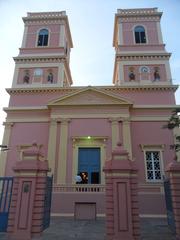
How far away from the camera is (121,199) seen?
24.1ft

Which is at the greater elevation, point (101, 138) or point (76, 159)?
point (101, 138)

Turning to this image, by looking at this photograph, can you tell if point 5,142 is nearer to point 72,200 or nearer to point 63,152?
point 63,152

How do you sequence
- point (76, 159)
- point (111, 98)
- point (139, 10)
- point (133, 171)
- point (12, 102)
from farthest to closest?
point (139, 10)
point (12, 102)
point (111, 98)
point (76, 159)
point (133, 171)

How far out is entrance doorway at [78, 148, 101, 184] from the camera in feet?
49.9

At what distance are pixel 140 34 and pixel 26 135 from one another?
46.8 ft

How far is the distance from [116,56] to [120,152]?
46.1 ft

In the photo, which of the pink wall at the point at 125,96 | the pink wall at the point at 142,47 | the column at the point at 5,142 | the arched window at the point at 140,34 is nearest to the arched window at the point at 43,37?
the pink wall at the point at 125,96

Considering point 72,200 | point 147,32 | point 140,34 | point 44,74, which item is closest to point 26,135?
point 44,74

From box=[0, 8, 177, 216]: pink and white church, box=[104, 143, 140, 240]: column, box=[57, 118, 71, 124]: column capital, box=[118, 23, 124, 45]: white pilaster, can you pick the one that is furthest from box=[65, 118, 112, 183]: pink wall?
box=[118, 23, 124, 45]: white pilaster

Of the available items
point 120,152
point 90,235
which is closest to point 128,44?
point 120,152

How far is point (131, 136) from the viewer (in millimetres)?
16219

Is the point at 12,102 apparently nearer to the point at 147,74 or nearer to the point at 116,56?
the point at 116,56

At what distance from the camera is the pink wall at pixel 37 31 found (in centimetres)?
2123

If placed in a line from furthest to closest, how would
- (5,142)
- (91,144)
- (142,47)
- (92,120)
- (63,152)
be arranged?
(142,47), (5,142), (92,120), (91,144), (63,152)
